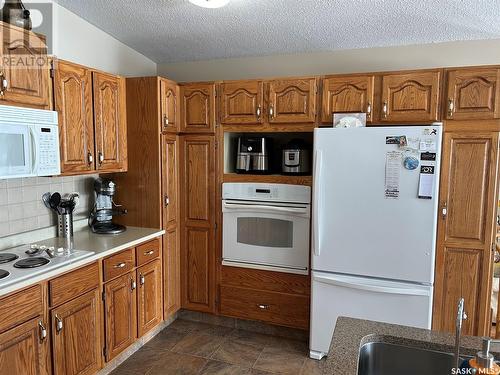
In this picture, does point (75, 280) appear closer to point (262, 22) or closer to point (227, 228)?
point (227, 228)

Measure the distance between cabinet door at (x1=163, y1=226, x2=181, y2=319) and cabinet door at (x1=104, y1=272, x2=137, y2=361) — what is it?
397 mm

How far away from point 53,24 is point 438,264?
313cm

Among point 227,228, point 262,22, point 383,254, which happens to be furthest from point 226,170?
point 383,254

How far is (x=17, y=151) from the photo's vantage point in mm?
1975

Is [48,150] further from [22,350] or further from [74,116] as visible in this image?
[22,350]

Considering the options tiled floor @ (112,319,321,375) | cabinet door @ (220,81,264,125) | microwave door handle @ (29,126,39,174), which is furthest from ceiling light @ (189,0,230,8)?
tiled floor @ (112,319,321,375)

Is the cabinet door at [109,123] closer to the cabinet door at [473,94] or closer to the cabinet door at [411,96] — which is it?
the cabinet door at [411,96]

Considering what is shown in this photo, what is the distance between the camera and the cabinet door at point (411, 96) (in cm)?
248

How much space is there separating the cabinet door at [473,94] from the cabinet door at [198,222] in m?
1.76

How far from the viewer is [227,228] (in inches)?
120

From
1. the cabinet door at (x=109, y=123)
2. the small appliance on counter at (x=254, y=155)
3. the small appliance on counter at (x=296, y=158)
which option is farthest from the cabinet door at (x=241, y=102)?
the cabinet door at (x=109, y=123)

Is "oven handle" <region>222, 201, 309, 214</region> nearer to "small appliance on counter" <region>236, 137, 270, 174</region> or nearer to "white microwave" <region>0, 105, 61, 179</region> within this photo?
"small appliance on counter" <region>236, 137, 270, 174</region>

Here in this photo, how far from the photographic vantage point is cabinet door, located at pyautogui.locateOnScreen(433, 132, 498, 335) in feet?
7.97

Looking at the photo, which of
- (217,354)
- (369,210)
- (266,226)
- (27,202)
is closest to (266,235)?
(266,226)
